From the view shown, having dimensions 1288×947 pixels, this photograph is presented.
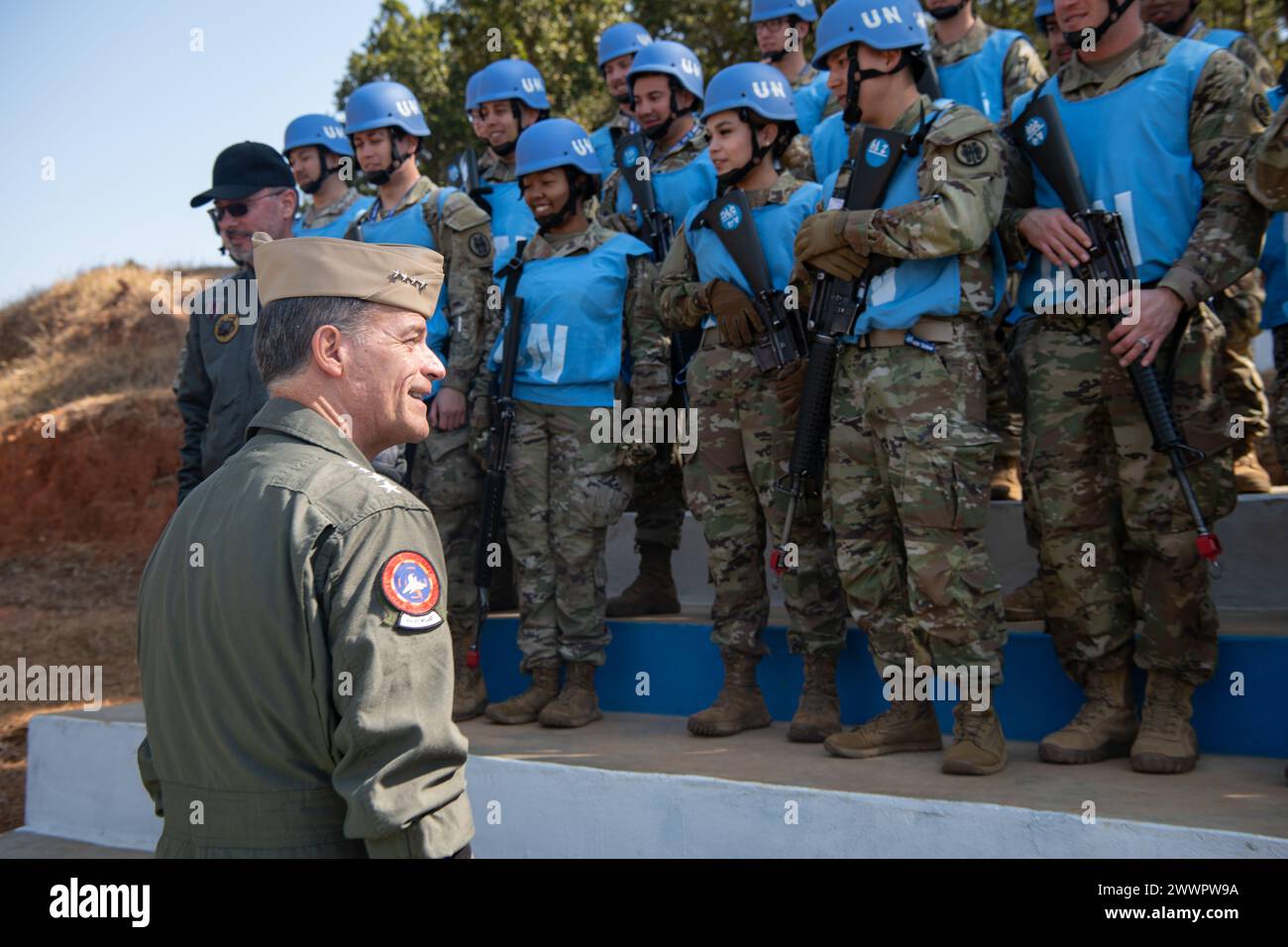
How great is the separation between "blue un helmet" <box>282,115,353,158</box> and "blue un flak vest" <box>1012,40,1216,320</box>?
3.74 meters

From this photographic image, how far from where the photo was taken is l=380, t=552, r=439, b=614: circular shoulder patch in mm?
1633

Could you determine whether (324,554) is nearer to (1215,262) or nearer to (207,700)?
(207,700)

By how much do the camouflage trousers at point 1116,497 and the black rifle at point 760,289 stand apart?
0.84 m

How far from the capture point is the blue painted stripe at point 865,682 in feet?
12.9

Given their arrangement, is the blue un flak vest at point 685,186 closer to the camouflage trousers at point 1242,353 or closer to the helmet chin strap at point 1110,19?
the helmet chin strap at point 1110,19

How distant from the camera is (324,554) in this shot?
1.65 metres

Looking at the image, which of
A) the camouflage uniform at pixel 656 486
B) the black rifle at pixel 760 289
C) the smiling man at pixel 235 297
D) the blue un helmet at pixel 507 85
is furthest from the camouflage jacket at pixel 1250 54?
the smiling man at pixel 235 297

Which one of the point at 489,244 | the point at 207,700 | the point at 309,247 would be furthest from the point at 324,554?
the point at 489,244

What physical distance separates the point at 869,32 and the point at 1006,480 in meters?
2.27

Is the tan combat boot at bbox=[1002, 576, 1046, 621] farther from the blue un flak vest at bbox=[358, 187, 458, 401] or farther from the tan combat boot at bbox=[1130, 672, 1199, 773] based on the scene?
the blue un flak vest at bbox=[358, 187, 458, 401]

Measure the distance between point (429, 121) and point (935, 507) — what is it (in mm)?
12005

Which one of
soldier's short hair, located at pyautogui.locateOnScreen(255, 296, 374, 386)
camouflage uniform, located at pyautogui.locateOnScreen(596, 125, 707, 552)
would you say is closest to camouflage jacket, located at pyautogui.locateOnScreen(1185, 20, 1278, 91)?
camouflage uniform, located at pyautogui.locateOnScreen(596, 125, 707, 552)

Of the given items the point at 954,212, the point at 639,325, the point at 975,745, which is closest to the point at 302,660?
the point at 975,745

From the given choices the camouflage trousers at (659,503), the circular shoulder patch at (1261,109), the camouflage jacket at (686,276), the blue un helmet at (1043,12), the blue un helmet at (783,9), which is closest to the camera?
the circular shoulder patch at (1261,109)
